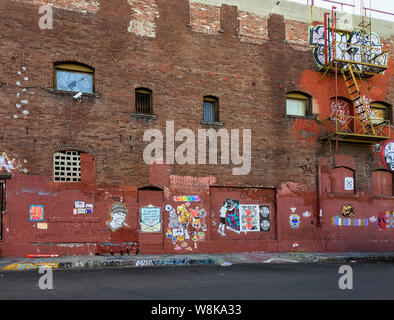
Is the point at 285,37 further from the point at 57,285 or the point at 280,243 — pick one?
the point at 57,285

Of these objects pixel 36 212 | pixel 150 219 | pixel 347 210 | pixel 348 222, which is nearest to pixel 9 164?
pixel 36 212

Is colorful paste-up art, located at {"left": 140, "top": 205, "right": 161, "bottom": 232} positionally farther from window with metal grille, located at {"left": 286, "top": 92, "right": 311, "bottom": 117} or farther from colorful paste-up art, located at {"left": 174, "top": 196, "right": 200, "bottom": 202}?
window with metal grille, located at {"left": 286, "top": 92, "right": 311, "bottom": 117}

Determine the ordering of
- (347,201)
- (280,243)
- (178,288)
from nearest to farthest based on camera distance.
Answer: (178,288) → (280,243) → (347,201)

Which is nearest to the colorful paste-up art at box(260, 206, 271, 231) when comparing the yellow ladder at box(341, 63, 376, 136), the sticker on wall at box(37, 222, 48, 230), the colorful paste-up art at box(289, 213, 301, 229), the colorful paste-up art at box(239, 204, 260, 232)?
the colorful paste-up art at box(239, 204, 260, 232)

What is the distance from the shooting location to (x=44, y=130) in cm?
1630

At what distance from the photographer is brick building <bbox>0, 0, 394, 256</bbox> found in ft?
53.3

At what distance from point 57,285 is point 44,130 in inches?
314

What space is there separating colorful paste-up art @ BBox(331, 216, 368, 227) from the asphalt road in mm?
7567

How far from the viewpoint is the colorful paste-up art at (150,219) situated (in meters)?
17.4

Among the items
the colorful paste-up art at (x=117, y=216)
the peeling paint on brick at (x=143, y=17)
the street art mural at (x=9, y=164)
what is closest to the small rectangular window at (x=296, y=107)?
the peeling paint on brick at (x=143, y=17)

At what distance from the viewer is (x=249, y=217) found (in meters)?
19.2

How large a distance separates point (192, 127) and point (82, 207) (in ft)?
16.9
